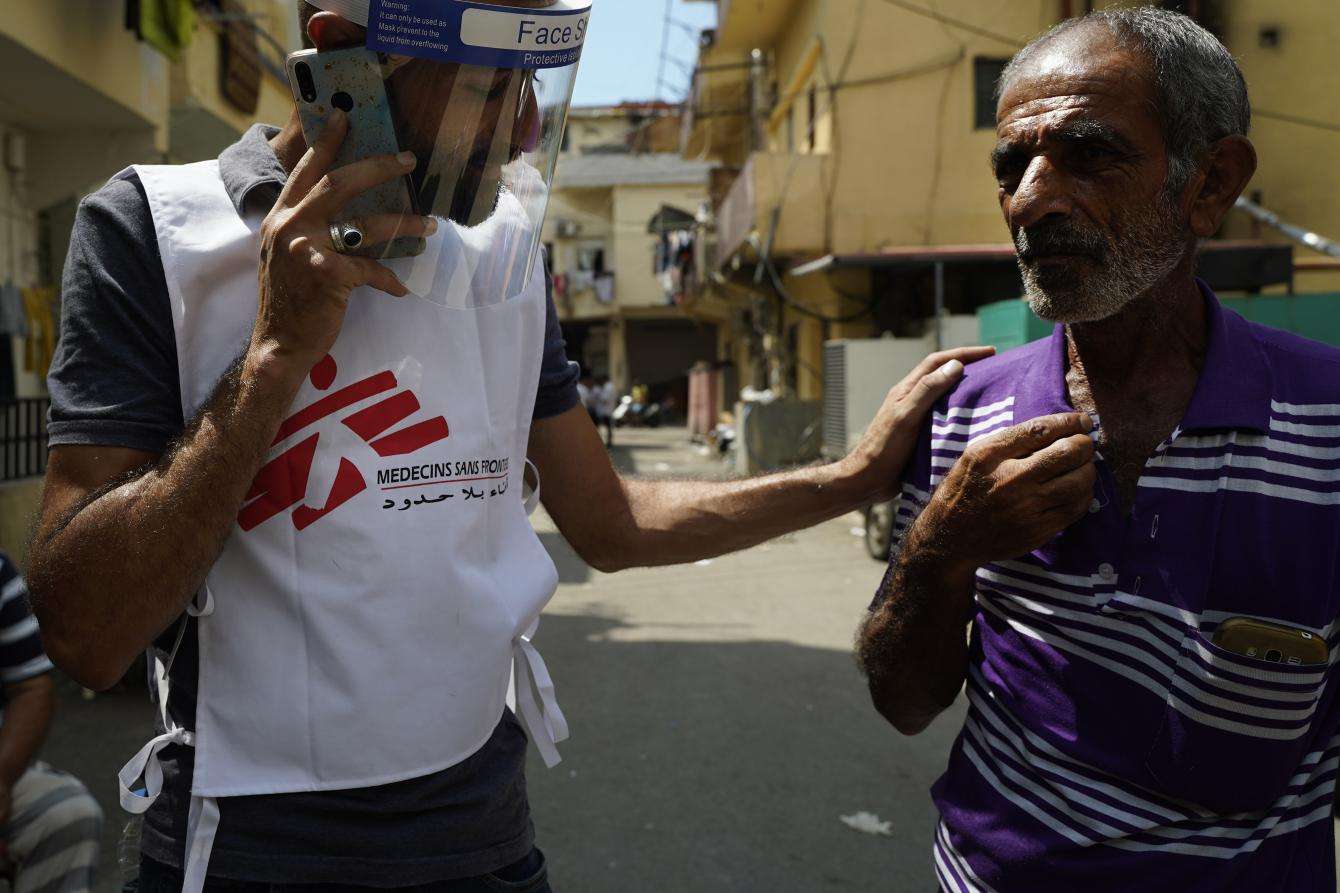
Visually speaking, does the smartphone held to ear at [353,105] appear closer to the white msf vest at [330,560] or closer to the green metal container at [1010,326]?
the white msf vest at [330,560]

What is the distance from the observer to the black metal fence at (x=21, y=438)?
6738mm

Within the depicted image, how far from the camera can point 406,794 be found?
4.96 ft

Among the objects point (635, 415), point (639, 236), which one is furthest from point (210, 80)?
point (639, 236)

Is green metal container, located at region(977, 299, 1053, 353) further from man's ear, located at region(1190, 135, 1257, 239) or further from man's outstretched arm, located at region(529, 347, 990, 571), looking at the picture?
man's ear, located at region(1190, 135, 1257, 239)

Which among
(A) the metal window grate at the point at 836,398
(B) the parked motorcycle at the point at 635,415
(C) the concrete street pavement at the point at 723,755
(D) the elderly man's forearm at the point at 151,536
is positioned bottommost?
(B) the parked motorcycle at the point at 635,415

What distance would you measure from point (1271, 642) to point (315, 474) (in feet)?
4.13

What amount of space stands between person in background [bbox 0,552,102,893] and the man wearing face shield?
151 cm

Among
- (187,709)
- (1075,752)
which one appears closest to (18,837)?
(187,709)

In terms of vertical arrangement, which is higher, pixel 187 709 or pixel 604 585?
pixel 187 709

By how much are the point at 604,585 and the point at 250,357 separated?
7816 mm

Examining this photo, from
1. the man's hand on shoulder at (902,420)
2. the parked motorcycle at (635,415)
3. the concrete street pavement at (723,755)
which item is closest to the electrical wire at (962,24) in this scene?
the concrete street pavement at (723,755)

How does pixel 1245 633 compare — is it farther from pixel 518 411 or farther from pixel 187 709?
pixel 187 709

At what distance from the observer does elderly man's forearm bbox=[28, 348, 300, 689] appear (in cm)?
131

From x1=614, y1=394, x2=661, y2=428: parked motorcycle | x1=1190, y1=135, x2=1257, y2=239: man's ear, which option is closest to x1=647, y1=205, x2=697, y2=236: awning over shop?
x1=614, y1=394, x2=661, y2=428: parked motorcycle
